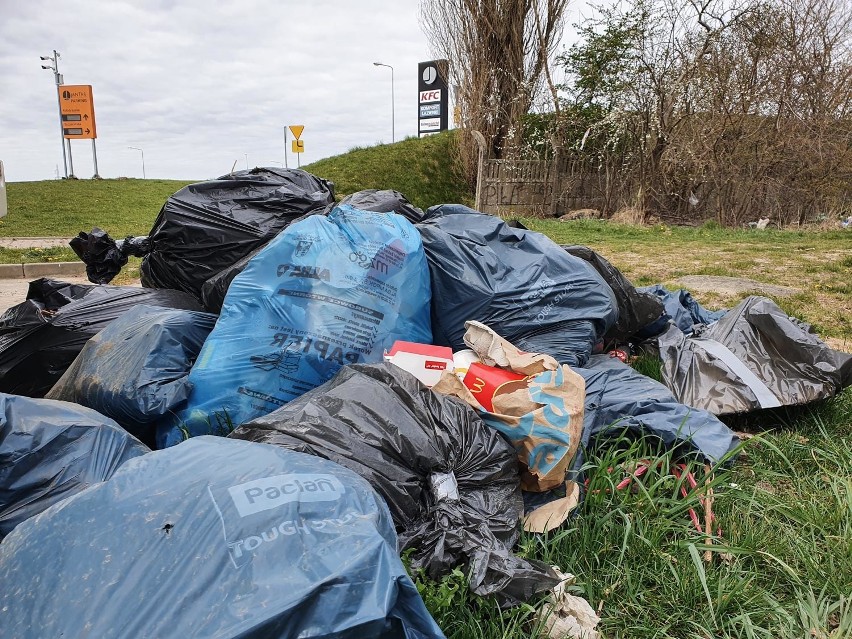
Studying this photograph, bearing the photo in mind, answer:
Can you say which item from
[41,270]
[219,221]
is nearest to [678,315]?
[219,221]

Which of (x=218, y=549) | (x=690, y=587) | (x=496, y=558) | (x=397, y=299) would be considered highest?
(x=397, y=299)

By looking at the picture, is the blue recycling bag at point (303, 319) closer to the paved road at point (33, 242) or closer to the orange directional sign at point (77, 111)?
the paved road at point (33, 242)

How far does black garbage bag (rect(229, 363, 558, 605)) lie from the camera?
4.42 ft

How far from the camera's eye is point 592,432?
2008mm

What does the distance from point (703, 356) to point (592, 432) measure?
735 millimetres

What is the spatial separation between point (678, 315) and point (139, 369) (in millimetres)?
2446

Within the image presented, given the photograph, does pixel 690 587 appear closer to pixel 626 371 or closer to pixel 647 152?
pixel 626 371

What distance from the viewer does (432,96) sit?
1639 centimetres

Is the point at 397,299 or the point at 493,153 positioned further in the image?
the point at 493,153

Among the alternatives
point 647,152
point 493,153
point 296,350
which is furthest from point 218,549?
point 493,153

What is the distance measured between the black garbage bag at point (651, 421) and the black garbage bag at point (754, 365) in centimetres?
26

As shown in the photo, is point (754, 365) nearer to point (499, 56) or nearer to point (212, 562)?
point (212, 562)

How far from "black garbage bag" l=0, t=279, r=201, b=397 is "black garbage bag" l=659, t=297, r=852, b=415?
204 centimetres

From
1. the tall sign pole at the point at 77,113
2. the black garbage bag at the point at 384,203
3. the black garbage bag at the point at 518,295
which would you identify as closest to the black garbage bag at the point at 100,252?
the black garbage bag at the point at 384,203
